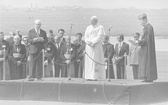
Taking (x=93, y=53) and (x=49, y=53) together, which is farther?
(x=49, y=53)

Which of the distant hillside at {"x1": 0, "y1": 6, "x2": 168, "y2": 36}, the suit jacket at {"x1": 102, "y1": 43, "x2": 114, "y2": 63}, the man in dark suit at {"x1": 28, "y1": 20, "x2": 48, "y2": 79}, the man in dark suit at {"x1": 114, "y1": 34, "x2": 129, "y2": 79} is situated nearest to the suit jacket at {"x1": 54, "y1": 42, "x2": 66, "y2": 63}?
the suit jacket at {"x1": 102, "y1": 43, "x2": 114, "y2": 63}

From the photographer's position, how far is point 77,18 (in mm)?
23094

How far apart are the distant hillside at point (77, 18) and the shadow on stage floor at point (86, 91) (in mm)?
8697

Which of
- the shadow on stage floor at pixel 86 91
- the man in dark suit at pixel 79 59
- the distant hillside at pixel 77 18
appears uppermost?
the distant hillside at pixel 77 18

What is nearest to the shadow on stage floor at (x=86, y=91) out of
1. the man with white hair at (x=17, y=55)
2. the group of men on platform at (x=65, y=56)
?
the group of men on platform at (x=65, y=56)

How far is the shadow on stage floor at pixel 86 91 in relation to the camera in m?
13.1

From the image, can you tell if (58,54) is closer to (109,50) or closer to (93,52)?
(109,50)

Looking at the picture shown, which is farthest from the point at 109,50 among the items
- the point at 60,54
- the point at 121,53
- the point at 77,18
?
the point at 77,18

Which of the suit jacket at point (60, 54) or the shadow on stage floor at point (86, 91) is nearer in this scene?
the shadow on stage floor at point (86, 91)

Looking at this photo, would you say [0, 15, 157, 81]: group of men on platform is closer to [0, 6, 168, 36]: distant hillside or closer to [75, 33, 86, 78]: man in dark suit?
[75, 33, 86, 78]: man in dark suit

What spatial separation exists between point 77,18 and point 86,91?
9.97 m

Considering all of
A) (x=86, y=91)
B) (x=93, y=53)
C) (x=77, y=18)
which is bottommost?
(x=86, y=91)

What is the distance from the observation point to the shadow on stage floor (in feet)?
43.0

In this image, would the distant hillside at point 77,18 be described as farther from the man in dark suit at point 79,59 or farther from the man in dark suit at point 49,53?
the man in dark suit at point 49,53
